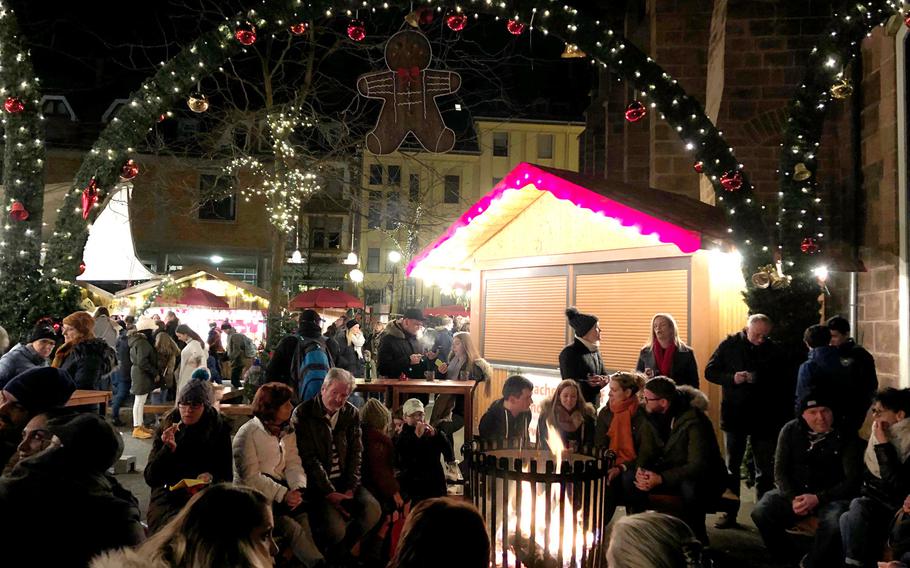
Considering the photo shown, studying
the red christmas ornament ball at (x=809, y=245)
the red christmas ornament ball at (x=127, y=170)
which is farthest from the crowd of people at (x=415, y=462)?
the red christmas ornament ball at (x=127, y=170)

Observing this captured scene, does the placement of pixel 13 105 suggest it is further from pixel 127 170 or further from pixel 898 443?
Result: pixel 898 443

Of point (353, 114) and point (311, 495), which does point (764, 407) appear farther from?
point (353, 114)

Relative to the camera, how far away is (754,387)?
7.07m

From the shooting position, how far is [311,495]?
18.0ft

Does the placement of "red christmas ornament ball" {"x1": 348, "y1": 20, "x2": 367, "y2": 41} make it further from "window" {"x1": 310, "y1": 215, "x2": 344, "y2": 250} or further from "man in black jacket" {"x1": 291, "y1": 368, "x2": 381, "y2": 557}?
"window" {"x1": 310, "y1": 215, "x2": 344, "y2": 250}

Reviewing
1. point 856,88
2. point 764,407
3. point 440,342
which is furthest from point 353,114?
point 764,407

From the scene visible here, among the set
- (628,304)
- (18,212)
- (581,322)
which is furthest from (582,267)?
(18,212)

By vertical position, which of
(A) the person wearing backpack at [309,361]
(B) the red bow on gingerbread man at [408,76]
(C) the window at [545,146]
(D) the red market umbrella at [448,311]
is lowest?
(A) the person wearing backpack at [309,361]

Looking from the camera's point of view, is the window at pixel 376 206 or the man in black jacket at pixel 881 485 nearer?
the man in black jacket at pixel 881 485

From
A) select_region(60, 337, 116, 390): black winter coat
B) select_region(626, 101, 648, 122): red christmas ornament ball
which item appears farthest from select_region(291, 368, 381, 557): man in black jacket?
select_region(626, 101, 648, 122): red christmas ornament ball

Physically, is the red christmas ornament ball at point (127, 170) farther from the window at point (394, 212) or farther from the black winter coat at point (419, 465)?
the window at point (394, 212)

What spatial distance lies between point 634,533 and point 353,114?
54.8ft

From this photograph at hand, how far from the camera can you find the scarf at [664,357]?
7688 mm

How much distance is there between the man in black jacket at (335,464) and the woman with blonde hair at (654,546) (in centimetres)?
331
